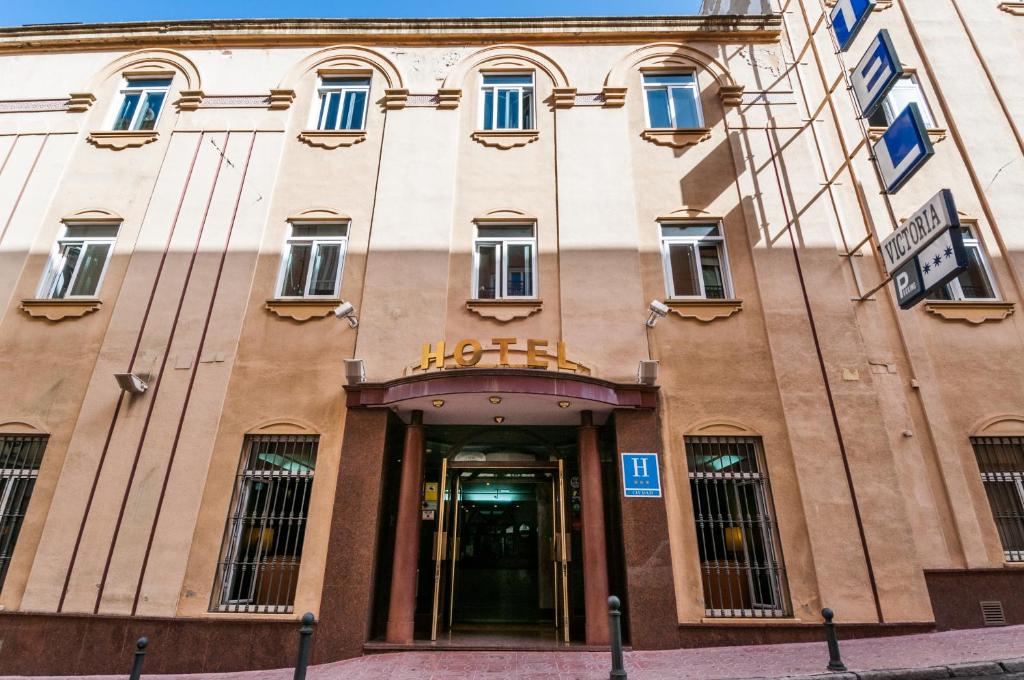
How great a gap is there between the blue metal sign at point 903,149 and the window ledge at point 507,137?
6.04 metres

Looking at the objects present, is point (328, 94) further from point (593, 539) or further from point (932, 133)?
point (932, 133)

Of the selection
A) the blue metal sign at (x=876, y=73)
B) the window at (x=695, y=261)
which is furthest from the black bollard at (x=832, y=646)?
the blue metal sign at (x=876, y=73)

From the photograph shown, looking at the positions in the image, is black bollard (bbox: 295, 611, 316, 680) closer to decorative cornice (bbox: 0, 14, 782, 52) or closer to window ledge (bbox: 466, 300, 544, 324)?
window ledge (bbox: 466, 300, 544, 324)

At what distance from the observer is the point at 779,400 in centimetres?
858

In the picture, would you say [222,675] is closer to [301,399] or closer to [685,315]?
[301,399]

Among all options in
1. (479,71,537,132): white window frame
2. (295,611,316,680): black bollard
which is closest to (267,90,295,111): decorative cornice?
(479,71,537,132): white window frame

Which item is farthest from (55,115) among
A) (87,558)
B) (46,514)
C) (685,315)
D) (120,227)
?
(685,315)

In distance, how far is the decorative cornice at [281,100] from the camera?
11359 mm

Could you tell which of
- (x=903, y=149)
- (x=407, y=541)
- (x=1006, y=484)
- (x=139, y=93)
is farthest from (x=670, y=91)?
(x=139, y=93)

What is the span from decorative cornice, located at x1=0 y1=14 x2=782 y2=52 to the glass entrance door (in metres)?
9.55

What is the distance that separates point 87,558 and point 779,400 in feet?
35.3

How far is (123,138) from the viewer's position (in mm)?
11094

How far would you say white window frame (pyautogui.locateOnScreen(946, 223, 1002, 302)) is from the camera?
9555mm

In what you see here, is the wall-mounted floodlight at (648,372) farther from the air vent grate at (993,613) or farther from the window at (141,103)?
the window at (141,103)
